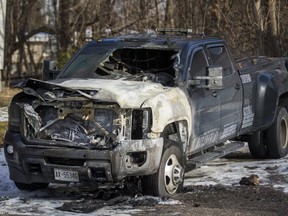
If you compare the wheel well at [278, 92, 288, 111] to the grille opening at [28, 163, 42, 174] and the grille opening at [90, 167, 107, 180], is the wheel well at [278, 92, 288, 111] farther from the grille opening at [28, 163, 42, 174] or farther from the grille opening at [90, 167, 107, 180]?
the grille opening at [28, 163, 42, 174]

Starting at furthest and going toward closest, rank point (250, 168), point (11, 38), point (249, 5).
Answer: point (11, 38) → point (249, 5) → point (250, 168)

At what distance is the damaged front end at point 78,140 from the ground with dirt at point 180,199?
305 millimetres

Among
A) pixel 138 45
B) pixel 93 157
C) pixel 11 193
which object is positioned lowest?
pixel 11 193

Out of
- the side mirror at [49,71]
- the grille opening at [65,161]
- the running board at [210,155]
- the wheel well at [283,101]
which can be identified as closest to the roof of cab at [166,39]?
the side mirror at [49,71]

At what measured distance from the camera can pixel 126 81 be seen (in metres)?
8.13

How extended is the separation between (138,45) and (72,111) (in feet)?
5.88

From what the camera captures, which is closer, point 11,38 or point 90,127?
point 90,127

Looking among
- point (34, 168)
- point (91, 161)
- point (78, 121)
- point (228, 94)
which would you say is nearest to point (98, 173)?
point (91, 161)

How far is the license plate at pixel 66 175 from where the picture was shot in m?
7.30

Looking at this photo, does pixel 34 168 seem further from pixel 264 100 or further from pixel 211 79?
pixel 264 100

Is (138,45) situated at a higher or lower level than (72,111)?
higher

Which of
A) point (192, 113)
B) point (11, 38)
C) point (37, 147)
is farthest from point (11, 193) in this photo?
point (11, 38)

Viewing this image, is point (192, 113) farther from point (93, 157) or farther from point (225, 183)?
point (93, 157)

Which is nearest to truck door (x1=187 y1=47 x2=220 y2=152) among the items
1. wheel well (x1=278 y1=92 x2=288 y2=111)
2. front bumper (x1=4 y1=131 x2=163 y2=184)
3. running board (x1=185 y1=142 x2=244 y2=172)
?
running board (x1=185 y1=142 x2=244 y2=172)
